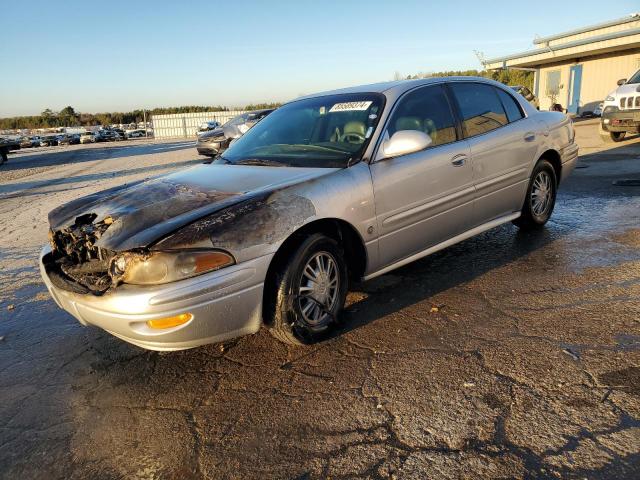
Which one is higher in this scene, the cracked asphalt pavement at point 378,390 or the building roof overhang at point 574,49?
the building roof overhang at point 574,49

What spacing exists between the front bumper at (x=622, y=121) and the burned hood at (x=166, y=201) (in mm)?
10662

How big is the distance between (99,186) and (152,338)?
33.1ft

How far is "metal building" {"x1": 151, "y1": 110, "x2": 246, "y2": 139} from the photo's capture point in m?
44.4

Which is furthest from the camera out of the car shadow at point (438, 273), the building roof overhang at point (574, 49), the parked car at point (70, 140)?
the parked car at point (70, 140)

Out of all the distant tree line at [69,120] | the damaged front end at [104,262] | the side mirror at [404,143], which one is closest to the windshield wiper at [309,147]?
the side mirror at [404,143]

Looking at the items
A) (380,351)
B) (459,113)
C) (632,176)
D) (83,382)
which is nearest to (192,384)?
(83,382)

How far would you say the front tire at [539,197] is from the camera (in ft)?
16.5

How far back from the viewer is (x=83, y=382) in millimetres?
2963

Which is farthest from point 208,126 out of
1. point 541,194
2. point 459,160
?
point 459,160

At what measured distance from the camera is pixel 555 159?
17.3 ft

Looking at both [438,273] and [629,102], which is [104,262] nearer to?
[438,273]

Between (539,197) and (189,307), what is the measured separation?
13.1 ft

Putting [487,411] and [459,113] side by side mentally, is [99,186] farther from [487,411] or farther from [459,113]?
[487,411]

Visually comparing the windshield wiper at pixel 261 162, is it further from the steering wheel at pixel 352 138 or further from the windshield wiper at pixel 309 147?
the steering wheel at pixel 352 138
